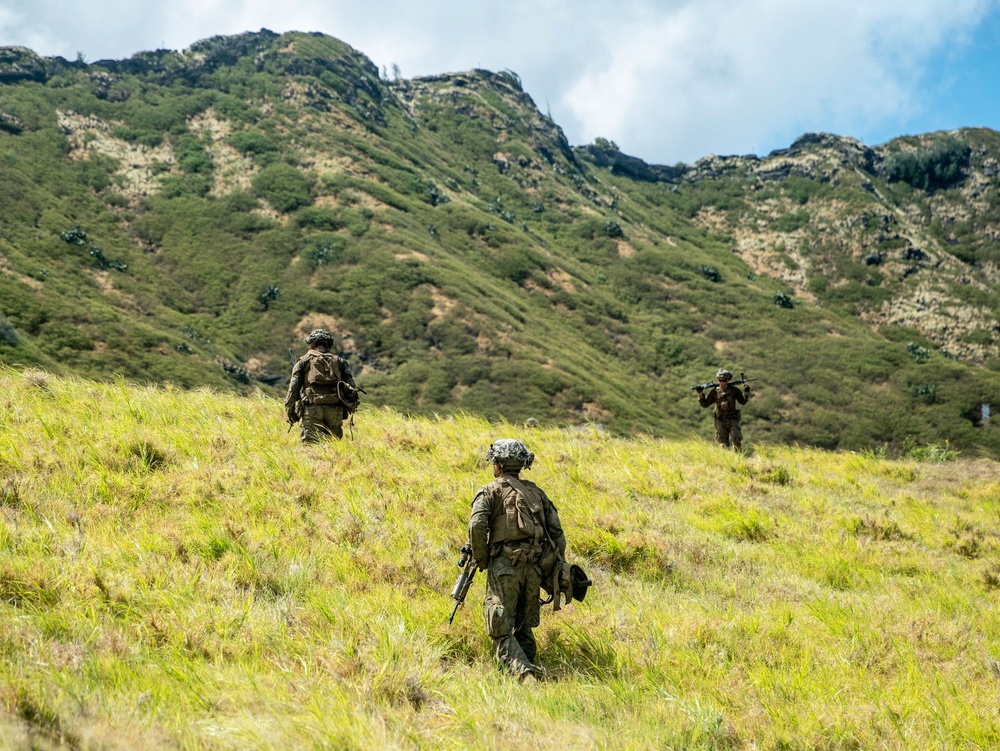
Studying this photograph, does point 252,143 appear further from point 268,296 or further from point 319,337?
point 319,337

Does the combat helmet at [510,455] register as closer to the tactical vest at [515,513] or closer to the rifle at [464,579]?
the tactical vest at [515,513]

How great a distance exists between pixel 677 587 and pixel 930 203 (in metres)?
133

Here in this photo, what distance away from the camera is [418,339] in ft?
202

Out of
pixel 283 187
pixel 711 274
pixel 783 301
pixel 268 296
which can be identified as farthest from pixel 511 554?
pixel 711 274

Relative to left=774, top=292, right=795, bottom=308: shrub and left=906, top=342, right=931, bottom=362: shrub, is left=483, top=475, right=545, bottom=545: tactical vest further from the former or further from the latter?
left=774, top=292, right=795, bottom=308: shrub

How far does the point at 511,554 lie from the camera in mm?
Result: 5457

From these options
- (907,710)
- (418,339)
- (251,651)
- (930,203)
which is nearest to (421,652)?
(251,651)

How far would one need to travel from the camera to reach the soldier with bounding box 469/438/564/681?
5.38 m

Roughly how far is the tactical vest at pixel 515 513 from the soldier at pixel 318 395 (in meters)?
5.17

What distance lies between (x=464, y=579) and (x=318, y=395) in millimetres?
5475

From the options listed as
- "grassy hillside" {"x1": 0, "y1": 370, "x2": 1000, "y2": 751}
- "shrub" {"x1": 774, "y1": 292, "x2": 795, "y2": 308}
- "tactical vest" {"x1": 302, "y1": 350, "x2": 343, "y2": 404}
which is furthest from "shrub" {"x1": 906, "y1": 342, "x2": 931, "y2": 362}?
"tactical vest" {"x1": 302, "y1": 350, "x2": 343, "y2": 404}

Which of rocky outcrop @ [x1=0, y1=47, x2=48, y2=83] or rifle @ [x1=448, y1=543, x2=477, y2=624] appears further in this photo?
rocky outcrop @ [x1=0, y1=47, x2=48, y2=83]

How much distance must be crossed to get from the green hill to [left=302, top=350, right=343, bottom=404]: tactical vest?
1349 inches

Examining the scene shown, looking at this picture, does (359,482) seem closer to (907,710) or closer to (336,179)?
(907,710)
